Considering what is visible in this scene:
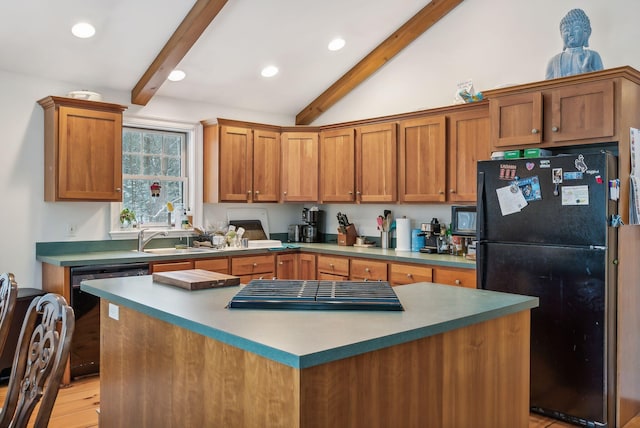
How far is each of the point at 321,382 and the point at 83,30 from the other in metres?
3.46

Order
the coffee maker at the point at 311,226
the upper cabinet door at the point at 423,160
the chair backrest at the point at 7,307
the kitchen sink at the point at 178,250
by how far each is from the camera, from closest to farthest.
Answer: the chair backrest at the point at 7,307 < the upper cabinet door at the point at 423,160 < the kitchen sink at the point at 178,250 < the coffee maker at the point at 311,226

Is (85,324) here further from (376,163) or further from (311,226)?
(376,163)

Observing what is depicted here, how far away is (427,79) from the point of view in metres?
4.88

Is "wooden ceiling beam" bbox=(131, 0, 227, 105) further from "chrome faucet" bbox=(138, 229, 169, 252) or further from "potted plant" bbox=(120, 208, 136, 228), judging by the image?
"chrome faucet" bbox=(138, 229, 169, 252)

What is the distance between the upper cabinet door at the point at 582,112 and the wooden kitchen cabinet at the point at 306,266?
2.54 meters

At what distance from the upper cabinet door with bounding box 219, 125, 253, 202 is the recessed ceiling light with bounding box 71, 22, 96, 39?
1482 mm

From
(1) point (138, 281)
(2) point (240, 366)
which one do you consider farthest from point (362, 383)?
(1) point (138, 281)

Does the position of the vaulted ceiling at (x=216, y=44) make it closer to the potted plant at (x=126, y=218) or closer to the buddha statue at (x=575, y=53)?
the potted plant at (x=126, y=218)

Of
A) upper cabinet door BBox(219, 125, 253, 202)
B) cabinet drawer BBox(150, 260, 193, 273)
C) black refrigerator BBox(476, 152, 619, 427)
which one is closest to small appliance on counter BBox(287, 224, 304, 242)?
upper cabinet door BBox(219, 125, 253, 202)

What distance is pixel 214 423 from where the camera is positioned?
1769mm

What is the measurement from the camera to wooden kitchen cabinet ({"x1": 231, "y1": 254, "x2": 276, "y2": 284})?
15.6 feet

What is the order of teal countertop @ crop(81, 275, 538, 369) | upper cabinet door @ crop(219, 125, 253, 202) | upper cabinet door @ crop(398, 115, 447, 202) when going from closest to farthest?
teal countertop @ crop(81, 275, 538, 369) < upper cabinet door @ crop(398, 115, 447, 202) < upper cabinet door @ crop(219, 125, 253, 202)

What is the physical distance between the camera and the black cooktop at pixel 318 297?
1.93m

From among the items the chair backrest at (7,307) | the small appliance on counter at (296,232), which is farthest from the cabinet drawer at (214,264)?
the chair backrest at (7,307)
